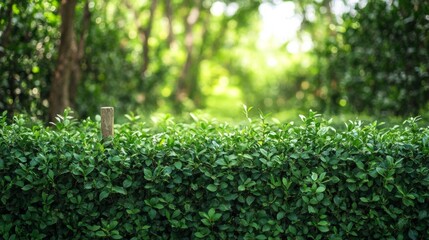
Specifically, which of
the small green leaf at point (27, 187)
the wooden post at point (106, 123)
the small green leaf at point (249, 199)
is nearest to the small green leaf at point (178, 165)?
the small green leaf at point (249, 199)

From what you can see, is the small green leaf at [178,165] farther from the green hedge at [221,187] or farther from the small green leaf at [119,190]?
the small green leaf at [119,190]

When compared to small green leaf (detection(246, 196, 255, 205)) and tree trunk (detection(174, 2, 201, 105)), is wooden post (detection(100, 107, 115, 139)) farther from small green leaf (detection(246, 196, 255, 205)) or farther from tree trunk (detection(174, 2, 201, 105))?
tree trunk (detection(174, 2, 201, 105))

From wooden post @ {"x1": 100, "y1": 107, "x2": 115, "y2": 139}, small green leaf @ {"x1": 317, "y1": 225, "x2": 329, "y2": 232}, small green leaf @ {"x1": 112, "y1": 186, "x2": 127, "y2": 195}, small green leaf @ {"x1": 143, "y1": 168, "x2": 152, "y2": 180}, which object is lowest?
small green leaf @ {"x1": 317, "y1": 225, "x2": 329, "y2": 232}

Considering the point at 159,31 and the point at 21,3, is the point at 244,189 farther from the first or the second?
the point at 159,31

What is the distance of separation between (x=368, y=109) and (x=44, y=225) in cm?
871

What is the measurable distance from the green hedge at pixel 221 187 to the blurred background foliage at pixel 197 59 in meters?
3.48

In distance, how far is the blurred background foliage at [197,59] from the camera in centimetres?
827

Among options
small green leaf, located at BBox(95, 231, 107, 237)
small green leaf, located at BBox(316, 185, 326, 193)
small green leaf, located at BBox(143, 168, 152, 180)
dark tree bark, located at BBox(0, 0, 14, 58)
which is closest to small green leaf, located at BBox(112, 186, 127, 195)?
small green leaf, located at BBox(143, 168, 152, 180)

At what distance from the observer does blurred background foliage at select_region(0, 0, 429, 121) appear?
8.27 metres

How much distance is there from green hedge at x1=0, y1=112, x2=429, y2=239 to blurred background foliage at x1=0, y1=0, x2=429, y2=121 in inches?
137

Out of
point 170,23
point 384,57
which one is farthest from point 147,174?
point 170,23

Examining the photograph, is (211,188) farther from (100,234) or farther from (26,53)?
(26,53)

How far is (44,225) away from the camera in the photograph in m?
4.77

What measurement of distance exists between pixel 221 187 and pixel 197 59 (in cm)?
2016
